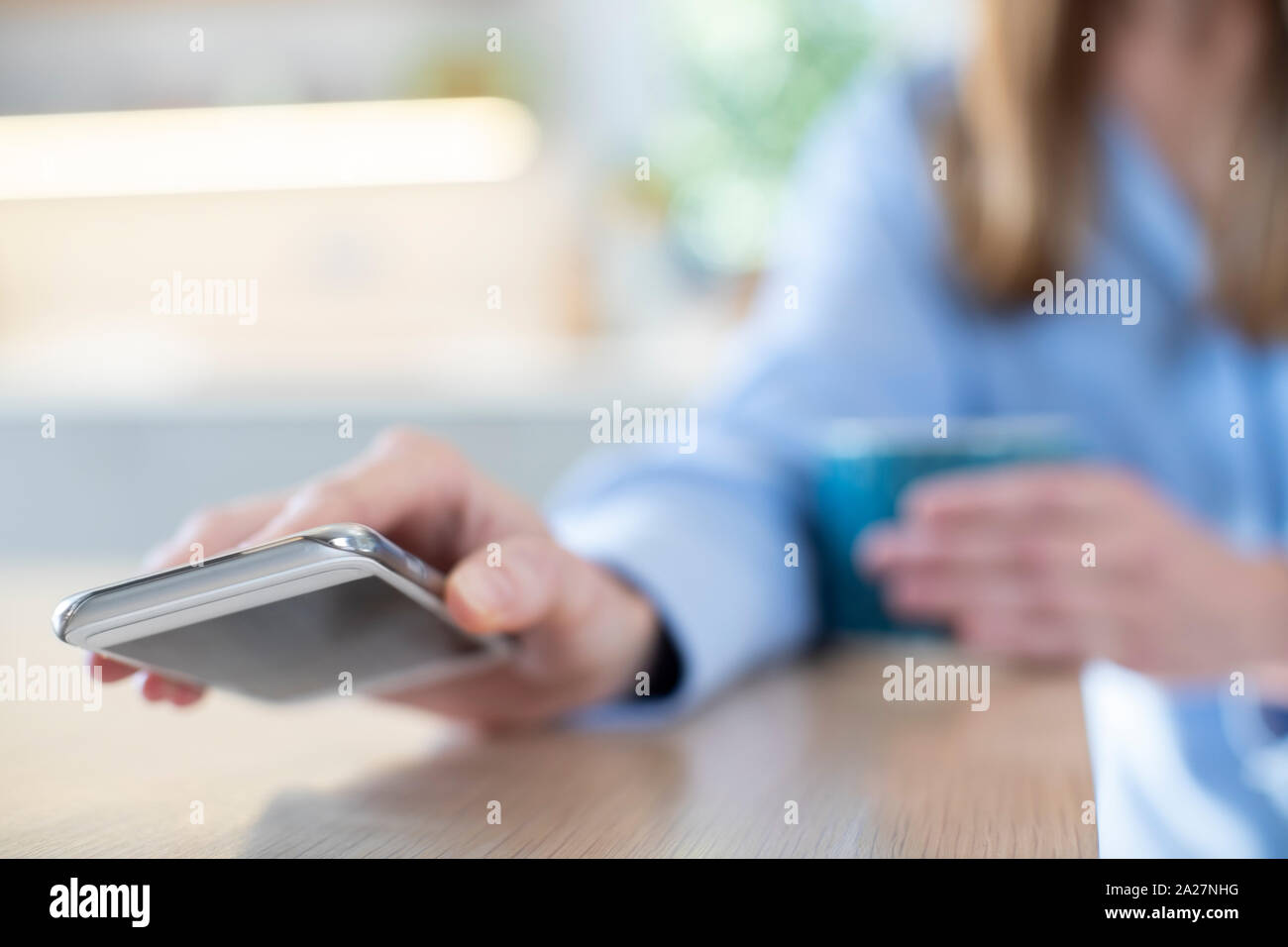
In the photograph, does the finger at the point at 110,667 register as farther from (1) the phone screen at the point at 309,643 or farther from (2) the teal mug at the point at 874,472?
(2) the teal mug at the point at 874,472

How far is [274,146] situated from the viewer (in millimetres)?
2469

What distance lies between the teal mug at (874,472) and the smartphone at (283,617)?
0.27 metres

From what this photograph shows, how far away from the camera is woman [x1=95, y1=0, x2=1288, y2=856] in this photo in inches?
15.6

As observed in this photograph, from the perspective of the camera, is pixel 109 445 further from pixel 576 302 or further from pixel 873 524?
pixel 873 524

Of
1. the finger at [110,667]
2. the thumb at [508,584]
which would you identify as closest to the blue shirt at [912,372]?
the thumb at [508,584]

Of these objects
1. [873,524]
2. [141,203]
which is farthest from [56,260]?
[873,524]

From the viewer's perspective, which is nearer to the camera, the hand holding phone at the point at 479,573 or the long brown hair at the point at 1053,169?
the hand holding phone at the point at 479,573

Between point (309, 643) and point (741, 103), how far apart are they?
7.54ft

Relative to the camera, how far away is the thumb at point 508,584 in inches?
13.1

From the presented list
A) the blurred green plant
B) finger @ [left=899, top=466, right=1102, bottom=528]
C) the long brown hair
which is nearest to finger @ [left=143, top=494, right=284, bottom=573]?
finger @ [left=899, top=466, right=1102, bottom=528]

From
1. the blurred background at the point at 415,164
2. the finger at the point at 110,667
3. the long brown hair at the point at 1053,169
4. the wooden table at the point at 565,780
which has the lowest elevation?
the wooden table at the point at 565,780

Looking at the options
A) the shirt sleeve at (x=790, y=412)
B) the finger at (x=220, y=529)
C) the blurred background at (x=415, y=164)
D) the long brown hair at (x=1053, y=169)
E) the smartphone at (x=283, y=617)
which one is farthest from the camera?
the blurred background at (x=415, y=164)

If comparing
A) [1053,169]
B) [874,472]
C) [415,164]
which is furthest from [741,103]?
[874,472]
